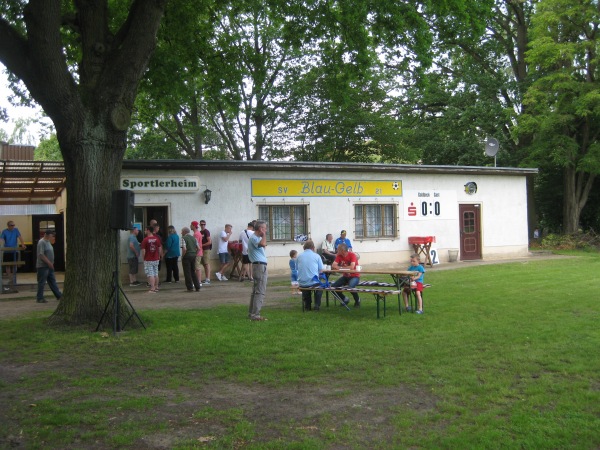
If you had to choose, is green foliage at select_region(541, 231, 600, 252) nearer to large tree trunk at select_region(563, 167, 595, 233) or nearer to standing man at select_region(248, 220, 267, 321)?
large tree trunk at select_region(563, 167, 595, 233)

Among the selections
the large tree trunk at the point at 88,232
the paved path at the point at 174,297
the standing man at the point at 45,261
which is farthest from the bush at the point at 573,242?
the large tree trunk at the point at 88,232

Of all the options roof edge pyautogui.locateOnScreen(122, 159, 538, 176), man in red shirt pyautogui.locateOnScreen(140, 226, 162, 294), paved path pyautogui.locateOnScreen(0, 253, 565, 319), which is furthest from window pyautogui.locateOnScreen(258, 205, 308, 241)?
man in red shirt pyautogui.locateOnScreen(140, 226, 162, 294)

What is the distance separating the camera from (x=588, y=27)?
30453 mm

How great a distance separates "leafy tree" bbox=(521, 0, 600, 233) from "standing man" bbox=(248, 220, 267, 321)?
23.1m

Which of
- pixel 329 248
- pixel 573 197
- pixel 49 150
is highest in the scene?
pixel 49 150

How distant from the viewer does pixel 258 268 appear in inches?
417

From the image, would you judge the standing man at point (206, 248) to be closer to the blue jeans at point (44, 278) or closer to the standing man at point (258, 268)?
the blue jeans at point (44, 278)

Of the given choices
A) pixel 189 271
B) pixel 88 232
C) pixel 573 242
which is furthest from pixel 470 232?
pixel 88 232

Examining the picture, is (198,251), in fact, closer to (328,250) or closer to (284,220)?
(284,220)

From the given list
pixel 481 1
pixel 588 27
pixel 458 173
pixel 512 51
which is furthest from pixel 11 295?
pixel 512 51

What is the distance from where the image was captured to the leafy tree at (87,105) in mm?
9547

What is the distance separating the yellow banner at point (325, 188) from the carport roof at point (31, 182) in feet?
19.2

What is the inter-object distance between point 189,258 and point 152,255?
94 centimetres

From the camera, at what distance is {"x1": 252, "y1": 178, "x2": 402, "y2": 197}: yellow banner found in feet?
63.2
